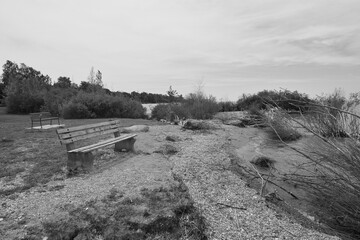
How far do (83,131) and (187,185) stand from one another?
9.82 feet

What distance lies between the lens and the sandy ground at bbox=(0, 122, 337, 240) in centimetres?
346

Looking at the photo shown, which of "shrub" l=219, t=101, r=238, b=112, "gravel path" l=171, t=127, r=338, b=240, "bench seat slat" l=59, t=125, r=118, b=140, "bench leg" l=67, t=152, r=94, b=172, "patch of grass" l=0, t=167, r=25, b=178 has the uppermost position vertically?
"shrub" l=219, t=101, r=238, b=112

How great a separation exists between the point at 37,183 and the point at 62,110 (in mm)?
18177

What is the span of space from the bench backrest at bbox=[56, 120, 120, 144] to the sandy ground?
2.28ft

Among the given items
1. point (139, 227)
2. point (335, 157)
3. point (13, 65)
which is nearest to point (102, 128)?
point (139, 227)

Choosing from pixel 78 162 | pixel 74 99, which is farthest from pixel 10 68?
pixel 78 162

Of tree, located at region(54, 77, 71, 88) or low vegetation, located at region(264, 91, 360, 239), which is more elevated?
tree, located at region(54, 77, 71, 88)

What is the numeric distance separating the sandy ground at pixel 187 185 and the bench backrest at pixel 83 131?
70 cm

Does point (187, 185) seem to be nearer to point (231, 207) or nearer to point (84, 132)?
point (231, 207)

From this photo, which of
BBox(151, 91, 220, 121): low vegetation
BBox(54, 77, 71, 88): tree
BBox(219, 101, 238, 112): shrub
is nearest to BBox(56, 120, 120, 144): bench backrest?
BBox(151, 91, 220, 121): low vegetation

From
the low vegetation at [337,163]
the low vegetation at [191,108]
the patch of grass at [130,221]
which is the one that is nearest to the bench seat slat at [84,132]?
the patch of grass at [130,221]

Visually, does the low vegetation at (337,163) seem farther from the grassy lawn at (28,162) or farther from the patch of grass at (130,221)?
the grassy lawn at (28,162)

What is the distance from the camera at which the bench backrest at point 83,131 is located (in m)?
5.60

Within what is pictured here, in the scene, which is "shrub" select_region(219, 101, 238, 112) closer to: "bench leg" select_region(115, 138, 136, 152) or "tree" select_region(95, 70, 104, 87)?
"tree" select_region(95, 70, 104, 87)
